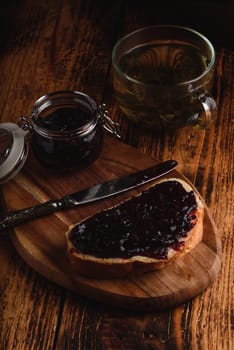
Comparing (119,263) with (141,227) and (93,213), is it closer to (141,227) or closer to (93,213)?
(141,227)

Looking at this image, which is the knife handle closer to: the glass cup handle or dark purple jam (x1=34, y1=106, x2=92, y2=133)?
dark purple jam (x1=34, y1=106, x2=92, y2=133)

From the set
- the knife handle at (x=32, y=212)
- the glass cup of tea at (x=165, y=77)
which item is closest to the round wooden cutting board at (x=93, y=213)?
the knife handle at (x=32, y=212)

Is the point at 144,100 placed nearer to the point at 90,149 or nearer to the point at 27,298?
the point at 90,149

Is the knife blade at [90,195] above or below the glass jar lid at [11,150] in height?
below

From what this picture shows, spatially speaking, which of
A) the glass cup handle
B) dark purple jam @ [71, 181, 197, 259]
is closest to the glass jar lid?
dark purple jam @ [71, 181, 197, 259]

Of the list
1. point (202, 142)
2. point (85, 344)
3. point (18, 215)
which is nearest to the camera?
point (85, 344)

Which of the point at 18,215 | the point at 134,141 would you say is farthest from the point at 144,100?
the point at 18,215

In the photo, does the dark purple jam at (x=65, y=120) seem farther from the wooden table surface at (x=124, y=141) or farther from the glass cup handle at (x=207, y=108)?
the glass cup handle at (x=207, y=108)
